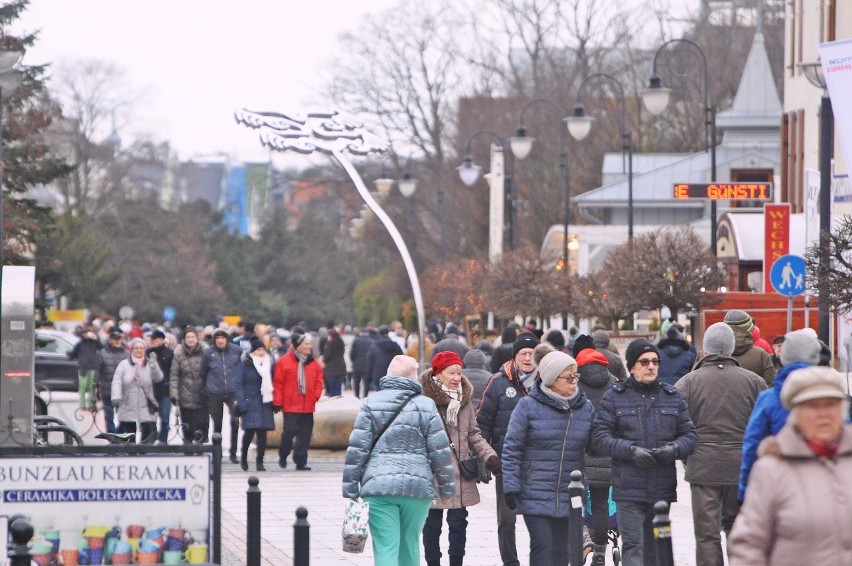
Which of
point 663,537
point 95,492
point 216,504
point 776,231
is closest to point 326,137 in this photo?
point 776,231

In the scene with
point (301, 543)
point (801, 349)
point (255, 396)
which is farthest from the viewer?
point (255, 396)

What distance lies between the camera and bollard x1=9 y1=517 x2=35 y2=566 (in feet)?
26.9

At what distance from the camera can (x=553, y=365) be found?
10172 mm

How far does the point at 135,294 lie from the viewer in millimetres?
87750

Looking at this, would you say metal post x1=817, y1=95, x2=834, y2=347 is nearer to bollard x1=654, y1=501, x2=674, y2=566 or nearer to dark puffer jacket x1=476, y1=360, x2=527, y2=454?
dark puffer jacket x1=476, y1=360, x2=527, y2=454

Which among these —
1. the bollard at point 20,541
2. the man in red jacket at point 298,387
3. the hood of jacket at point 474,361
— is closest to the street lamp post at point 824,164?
the hood of jacket at point 474,361

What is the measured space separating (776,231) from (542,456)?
20.0 meters

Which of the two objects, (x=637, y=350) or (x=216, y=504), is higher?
(x=637, y=350)

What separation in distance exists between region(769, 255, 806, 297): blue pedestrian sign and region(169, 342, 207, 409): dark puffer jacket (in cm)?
699

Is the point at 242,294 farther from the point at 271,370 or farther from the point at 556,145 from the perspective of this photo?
the point at 271,370

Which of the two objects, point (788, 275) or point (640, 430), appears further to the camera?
point (788, 275)

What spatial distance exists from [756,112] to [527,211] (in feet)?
50.7

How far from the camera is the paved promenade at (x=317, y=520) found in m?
12.7

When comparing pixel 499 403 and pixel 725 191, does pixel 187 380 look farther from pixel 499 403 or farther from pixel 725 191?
pixel 725 191
